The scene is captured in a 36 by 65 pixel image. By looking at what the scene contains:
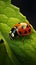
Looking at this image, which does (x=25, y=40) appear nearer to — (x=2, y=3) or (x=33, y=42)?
(x=33, y=42)

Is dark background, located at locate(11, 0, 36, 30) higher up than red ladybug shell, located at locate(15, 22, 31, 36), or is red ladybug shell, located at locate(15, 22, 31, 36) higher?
dark background, located at locate(11, 0, 36, 30)

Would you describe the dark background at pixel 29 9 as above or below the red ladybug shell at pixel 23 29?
above

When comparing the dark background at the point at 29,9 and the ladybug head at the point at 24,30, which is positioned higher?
the dark background at the point at 29,9

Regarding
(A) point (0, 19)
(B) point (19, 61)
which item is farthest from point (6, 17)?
(B) point (19, 61)

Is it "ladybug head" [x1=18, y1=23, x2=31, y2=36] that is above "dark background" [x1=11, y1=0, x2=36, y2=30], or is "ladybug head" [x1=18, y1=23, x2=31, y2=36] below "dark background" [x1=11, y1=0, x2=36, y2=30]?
below

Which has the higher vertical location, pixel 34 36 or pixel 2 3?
pixel 2 3

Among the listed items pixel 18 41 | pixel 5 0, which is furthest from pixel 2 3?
pixel 18 41

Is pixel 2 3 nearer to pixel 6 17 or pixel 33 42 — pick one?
pixel 6 17

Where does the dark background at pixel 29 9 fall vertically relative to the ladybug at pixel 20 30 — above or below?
above
